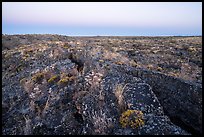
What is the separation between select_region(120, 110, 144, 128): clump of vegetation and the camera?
347 inches

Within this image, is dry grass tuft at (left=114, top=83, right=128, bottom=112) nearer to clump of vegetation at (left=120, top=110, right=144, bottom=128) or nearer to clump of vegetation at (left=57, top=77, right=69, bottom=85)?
clump of vegetation at (left=120, top=110, right=144, bottom=128)

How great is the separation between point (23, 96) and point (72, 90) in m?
3.29

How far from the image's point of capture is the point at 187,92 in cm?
1162

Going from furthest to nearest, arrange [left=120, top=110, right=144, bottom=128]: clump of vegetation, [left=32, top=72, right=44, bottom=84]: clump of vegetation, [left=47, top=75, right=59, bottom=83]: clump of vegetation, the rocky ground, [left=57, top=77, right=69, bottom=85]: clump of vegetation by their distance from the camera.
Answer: [left=32, top=72, right=44, bottom=84]: clump of vegetation → [left=47, top=75, right=59, bottom=83]: clump of vegetation → [left=57, top=77, right=69, bottom=85]: clump of vegetation → the rocky ground → [left=120, top=110, right=144, bottom=128]: clump of vegetation

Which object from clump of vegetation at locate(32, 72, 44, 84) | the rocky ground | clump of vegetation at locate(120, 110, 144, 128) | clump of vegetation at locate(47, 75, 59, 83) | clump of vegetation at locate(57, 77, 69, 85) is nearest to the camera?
clump of vegetation at locate(120, 110, 144, 128)

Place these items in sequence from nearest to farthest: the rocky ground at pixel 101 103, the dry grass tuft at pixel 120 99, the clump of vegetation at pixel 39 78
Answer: the rocky ground at pixel 101 103
the dry grass tuft at pixel 120 99
the clump of vegetation at pixel 39 78

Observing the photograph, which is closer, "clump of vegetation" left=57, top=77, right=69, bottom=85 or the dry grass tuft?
the dry grass tuft

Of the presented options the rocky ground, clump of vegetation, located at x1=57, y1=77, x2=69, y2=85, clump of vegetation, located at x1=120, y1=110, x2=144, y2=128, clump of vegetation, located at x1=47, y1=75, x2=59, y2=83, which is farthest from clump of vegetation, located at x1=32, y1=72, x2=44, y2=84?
clump of vegetation, located at x1=120, y1=110, x2=144, y2=128

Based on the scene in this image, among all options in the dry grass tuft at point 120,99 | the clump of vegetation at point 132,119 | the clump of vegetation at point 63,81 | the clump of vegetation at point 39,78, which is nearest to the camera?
the clump of vegetation at point 132,119

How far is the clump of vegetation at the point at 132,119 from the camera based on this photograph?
28.9ft

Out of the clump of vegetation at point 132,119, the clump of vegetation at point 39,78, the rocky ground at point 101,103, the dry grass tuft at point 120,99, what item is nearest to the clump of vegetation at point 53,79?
the rocky ground at point 101,103

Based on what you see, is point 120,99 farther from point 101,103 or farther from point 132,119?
point 132,119

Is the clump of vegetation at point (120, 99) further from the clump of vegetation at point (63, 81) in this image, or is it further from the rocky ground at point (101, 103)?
the clump of vegetation at point (63, 81)

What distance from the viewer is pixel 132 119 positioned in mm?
9062
